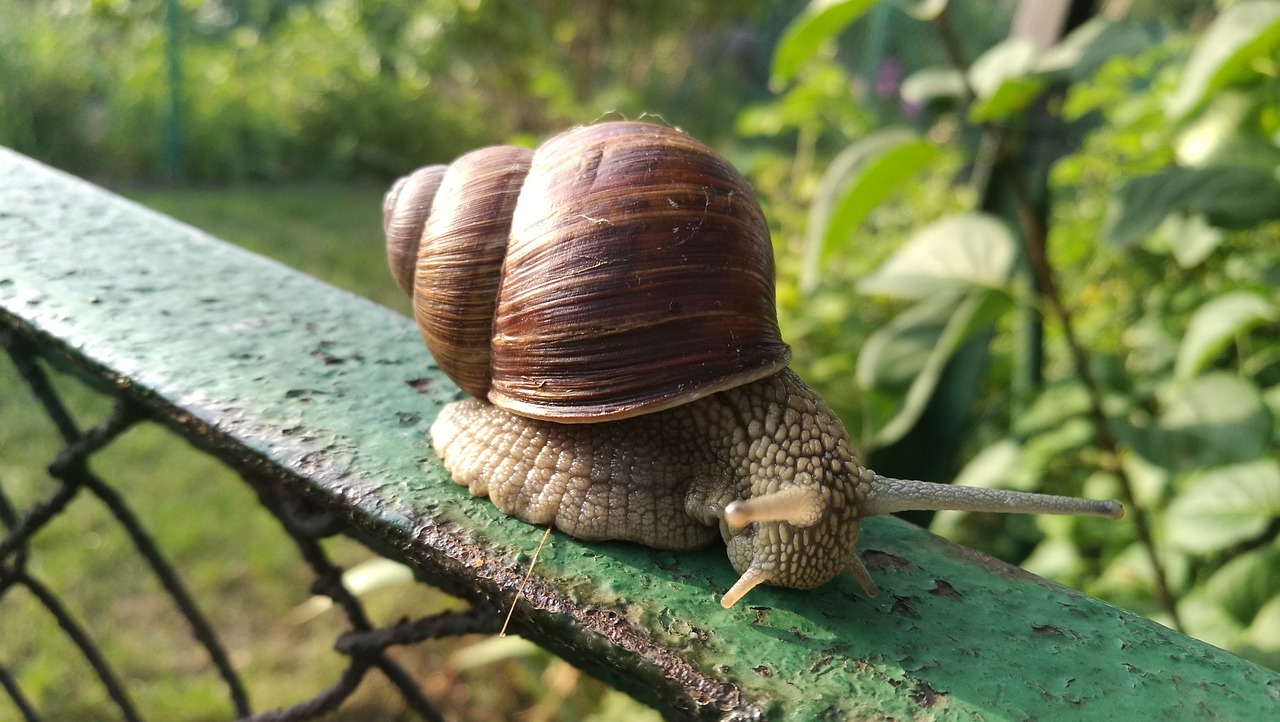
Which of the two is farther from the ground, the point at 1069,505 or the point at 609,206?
the point at 609,206

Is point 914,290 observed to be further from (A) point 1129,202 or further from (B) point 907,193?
(B) point 907,193

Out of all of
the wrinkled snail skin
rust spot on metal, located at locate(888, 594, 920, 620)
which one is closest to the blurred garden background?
the wrinkled snail skin

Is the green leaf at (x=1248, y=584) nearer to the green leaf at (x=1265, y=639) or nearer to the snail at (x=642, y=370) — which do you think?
the green leaf at (x=1265, y=639)

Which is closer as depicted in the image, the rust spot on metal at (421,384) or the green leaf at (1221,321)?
the rust spot on metal at (421,384)

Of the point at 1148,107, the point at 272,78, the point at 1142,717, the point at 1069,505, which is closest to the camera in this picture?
the point at 1142,717

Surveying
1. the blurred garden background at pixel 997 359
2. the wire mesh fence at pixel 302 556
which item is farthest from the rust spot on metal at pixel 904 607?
the blurred garden background at pixel 997 359

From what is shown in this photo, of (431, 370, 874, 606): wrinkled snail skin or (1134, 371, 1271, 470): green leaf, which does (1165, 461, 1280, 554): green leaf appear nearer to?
(1134, 371, 1271, 470): green leaf

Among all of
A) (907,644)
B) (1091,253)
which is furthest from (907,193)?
(907,644)
